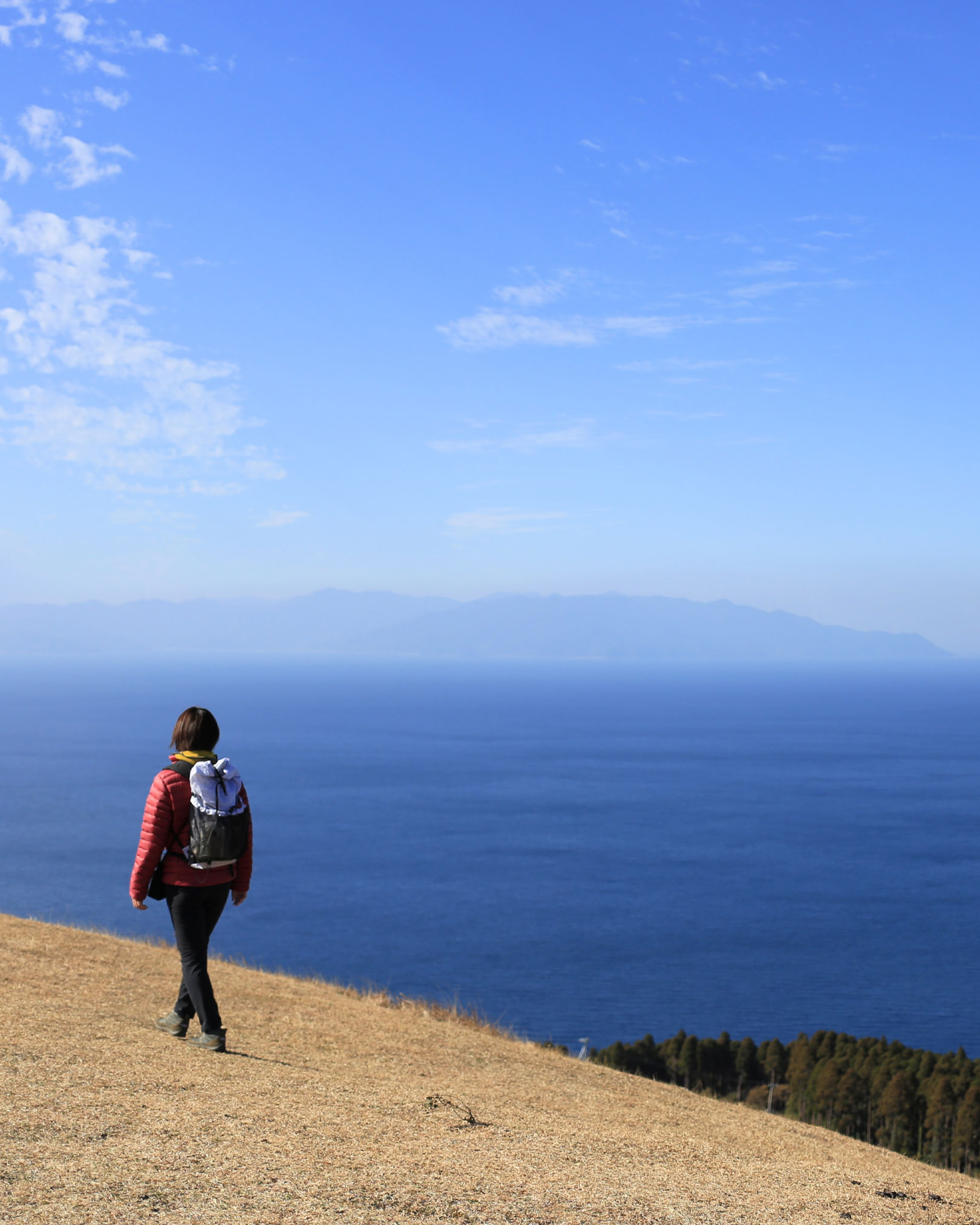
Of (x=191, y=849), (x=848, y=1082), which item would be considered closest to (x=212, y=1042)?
(x=191, y=849)

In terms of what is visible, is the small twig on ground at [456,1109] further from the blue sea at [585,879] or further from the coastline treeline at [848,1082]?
the coastline treeline at [848,1082]

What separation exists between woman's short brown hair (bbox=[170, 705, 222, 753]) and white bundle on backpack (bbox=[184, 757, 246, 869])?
0.39 feet

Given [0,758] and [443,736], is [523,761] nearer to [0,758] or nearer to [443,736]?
[443,736]

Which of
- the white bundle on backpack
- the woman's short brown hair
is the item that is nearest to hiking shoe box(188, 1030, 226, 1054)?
the white bundle on backpack

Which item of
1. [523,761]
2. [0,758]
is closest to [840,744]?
[523,761]

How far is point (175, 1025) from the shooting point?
666cm

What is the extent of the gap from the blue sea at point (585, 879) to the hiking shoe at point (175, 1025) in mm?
1289

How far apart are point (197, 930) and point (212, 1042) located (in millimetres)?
881

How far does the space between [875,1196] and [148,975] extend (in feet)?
21.3

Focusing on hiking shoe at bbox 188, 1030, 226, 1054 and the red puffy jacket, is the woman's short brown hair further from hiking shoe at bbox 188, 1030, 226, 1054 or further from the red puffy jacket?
hiking shoe at bbox 188, 1030, 226, 1054

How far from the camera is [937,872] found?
249 feet

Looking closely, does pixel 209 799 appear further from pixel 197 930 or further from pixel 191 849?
pixel 197 930

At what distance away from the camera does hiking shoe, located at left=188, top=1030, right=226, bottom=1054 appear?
→ 6.41 metres

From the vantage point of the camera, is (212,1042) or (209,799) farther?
(212,1042)
